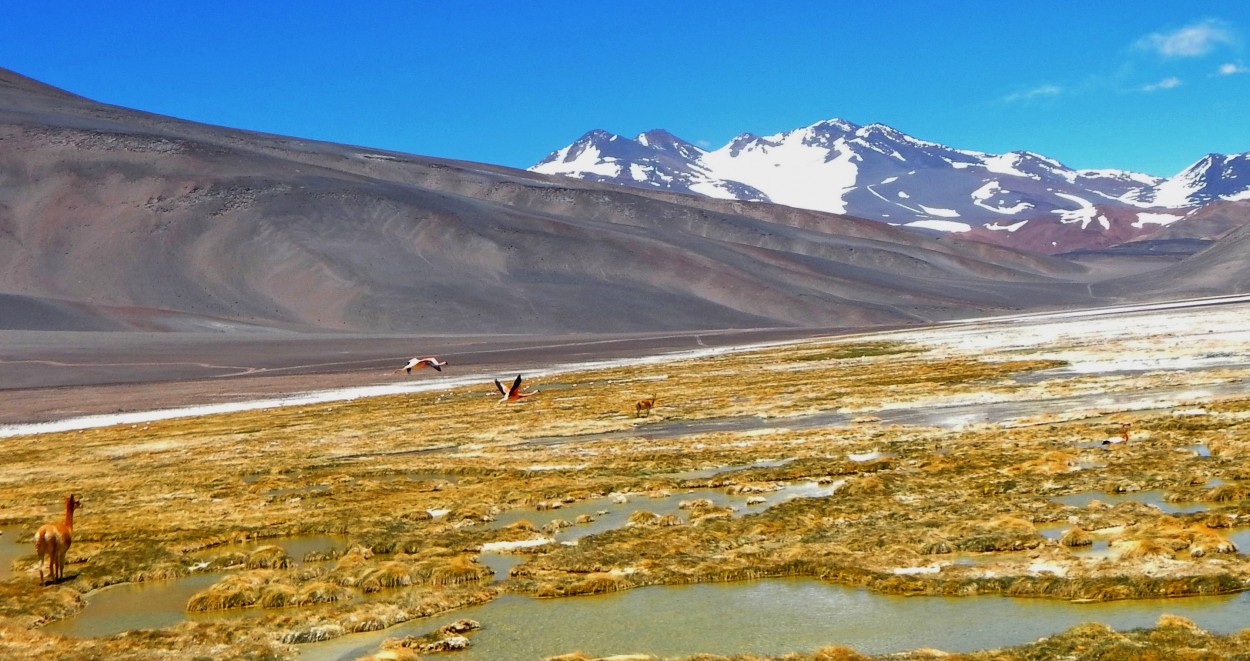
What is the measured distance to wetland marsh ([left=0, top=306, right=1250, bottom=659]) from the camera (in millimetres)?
13922

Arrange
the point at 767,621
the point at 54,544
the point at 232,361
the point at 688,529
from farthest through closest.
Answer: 1. the point at 232,361
2. the point at 688,529
3. the point at 54,544
4. the point at 767,621

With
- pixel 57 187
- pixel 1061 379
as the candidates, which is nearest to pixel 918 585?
pixel 1061 379

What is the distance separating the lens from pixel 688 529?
19.4 metres

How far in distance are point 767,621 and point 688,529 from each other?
5.57m

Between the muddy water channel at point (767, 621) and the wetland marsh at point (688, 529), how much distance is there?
5 cm

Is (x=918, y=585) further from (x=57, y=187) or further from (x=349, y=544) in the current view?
(x=57, y=187)

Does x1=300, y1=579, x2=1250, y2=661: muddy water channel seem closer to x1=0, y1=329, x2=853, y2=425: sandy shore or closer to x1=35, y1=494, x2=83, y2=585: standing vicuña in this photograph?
x1=35, y1=494, x2=83, y2=585: standing vicuña

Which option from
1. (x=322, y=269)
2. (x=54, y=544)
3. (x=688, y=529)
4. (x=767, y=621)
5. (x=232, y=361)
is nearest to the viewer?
(x=767, y=621)

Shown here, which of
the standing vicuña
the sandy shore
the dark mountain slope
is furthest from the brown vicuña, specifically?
the dark mountain slope

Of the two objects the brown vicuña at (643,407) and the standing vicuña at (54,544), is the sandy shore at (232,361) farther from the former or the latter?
the standing vicuña at (54,544)

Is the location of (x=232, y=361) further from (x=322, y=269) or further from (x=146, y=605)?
(x=146, y=605)

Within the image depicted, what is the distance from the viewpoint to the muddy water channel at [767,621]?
12.7 metres

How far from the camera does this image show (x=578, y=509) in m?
23.3

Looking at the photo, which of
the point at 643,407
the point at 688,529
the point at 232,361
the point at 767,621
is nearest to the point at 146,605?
the point at 688,529
